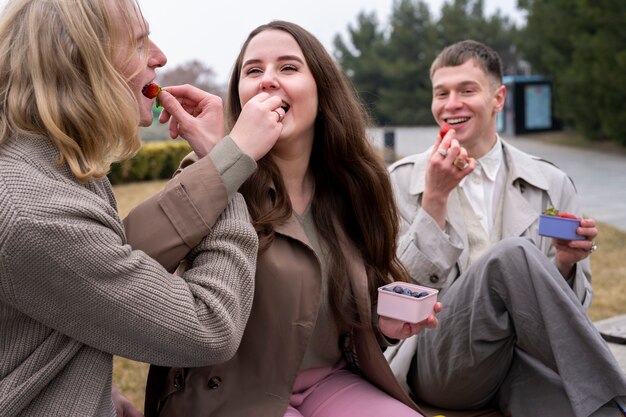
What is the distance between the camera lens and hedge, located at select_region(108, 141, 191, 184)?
16125 millimetres

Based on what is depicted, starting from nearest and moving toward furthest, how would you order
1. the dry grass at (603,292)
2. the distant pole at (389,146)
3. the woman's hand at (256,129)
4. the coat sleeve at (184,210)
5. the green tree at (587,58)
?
the coat sleeve at (184,210) < the woman's hand at (256,129) < the dry grass at (603,292) < the green tree at (587,58) < the distant pole at (389,146)

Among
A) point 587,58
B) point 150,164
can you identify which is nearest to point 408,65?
point 587,58

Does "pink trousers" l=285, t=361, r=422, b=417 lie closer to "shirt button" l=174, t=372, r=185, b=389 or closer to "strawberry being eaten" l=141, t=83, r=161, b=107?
"shirt button" l=174, t=372, r=185, b=389

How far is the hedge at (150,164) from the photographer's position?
1612 centimetres

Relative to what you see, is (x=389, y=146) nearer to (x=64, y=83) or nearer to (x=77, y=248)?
(x=64, y=83)

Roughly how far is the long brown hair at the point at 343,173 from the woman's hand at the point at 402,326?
0.17 m

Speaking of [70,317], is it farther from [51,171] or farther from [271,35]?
[271,35]

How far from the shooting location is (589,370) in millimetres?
2766

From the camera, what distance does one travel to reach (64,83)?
5.87ft

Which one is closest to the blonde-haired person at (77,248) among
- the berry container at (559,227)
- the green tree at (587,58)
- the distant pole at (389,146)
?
the berry container at (559,227)

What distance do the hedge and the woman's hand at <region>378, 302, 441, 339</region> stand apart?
13.7m

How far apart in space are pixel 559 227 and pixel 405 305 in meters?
1.04

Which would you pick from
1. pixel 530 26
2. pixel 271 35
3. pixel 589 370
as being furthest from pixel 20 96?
pixel 530 26

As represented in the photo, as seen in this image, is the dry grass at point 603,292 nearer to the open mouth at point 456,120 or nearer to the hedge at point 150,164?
the open mouth at point 456,120
